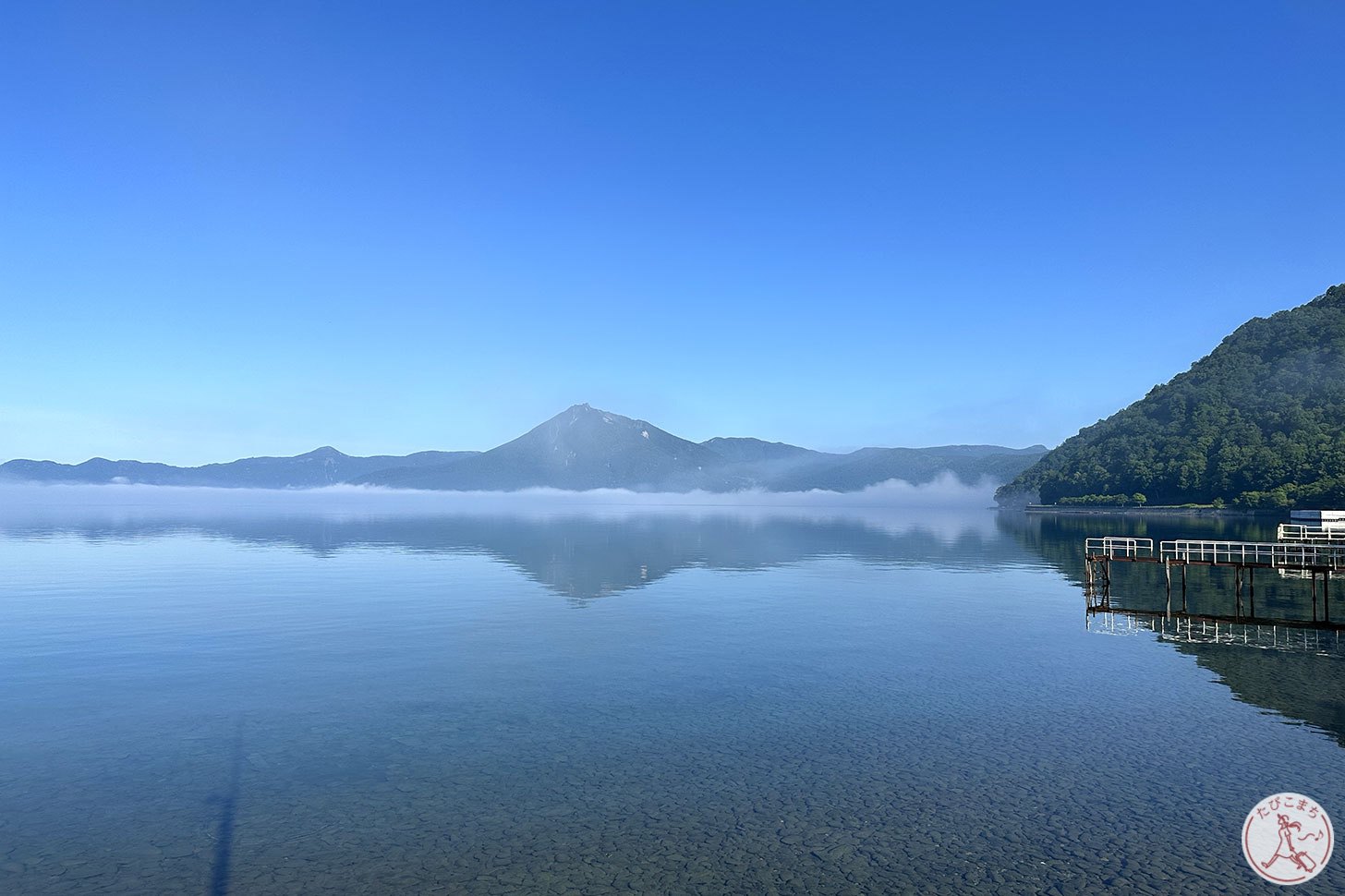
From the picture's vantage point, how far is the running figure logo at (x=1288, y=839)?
20.4 m

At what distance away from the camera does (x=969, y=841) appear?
2162cm

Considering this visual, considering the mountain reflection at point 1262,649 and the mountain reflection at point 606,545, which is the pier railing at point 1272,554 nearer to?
the mountain reflection at point 1262,649

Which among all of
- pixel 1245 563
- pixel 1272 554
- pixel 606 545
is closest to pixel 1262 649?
pixel 1272 554

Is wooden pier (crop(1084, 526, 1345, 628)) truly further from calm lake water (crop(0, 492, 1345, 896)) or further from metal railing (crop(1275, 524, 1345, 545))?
calm lake water (crop(0, 492, 1345, 896))

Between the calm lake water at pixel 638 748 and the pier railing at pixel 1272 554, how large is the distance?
5.13 metres

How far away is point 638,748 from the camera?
2912cm

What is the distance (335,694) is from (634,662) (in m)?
14.7

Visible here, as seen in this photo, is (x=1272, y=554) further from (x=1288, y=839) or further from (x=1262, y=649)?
(x=1288, y=839)

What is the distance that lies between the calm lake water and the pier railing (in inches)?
202

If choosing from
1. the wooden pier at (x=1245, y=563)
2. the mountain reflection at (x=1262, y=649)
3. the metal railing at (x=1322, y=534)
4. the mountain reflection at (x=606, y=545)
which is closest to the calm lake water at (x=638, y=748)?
the mountain reflection at (x=1262, y=649)

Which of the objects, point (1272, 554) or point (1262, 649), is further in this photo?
point (1272, 554)

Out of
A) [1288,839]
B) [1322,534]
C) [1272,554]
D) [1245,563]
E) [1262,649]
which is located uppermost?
[1322,534]

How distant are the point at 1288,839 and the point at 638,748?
61.9 feet

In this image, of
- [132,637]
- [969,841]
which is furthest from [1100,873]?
[132,637]
